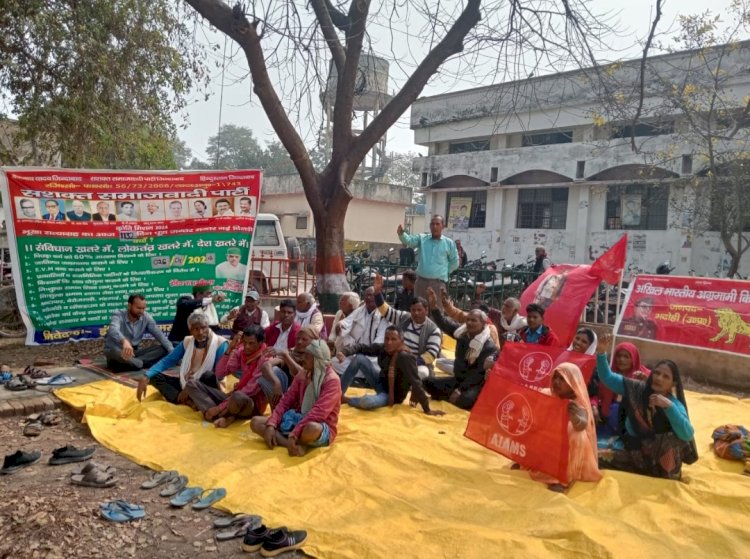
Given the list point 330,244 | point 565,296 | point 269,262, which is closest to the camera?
point 565,296

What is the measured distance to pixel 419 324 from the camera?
20.2ft

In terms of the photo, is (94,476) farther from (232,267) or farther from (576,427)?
(232,267)

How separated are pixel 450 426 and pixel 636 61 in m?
14.4

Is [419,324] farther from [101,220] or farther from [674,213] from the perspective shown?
[674,213]

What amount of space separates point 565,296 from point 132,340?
192 inches

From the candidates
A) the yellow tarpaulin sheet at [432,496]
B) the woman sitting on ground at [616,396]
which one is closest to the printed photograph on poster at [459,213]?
the yellow tarpaulin sheet at [432,496]

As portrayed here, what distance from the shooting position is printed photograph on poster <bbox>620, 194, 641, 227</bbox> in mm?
17891

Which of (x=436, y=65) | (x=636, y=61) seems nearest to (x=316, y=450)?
(x=436, y=65)

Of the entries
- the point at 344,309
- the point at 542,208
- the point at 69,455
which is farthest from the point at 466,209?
the point at 69,455

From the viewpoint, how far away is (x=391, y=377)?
221 inches

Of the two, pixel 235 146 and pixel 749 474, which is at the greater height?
pixel 235 146

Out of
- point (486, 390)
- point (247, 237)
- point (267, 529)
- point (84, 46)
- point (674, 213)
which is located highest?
point (84, 46)

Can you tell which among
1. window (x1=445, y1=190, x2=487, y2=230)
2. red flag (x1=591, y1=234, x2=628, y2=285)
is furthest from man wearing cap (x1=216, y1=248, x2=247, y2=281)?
window (x1=445, y1=190, x2=487, y2=230)

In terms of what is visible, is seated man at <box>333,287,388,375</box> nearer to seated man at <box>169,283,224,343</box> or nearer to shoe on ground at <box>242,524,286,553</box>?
seated man at <box>169,283,224,343</box>
